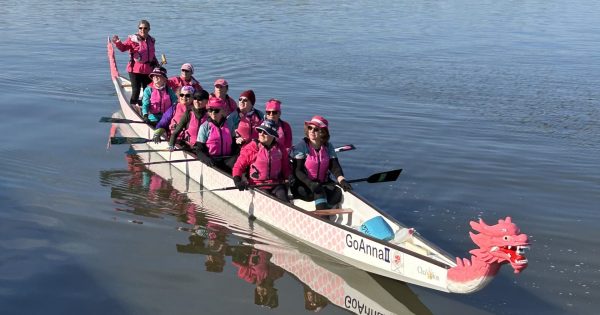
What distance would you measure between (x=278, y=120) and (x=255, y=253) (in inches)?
98.7

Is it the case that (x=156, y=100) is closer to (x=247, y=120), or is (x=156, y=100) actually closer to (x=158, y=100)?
(x=158, y=100)

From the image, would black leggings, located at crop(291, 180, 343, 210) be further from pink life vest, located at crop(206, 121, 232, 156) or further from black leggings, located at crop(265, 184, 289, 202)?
pink life vest, located at crop(206, 121, 232, 156)

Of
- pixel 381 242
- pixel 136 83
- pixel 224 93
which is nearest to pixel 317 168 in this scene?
pixel 381 242

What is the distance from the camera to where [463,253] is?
9.96 meters

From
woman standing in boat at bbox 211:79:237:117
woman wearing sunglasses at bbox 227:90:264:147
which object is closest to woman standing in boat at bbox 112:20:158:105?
woman standing in boat at bbox 211:79:237:117

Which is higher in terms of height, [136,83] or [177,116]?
[177,116]

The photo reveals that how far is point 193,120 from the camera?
12430 mm

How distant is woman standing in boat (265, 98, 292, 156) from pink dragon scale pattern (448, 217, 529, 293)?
396 cm

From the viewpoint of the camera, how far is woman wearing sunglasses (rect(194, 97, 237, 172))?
11.8 m

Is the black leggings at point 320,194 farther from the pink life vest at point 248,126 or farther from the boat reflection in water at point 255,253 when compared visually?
the pink life vest at point 248,126

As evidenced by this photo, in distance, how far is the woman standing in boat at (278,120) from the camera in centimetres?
1102

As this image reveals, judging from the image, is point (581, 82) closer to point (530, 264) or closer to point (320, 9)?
point (530, 264)

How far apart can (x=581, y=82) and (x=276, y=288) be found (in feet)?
49.9

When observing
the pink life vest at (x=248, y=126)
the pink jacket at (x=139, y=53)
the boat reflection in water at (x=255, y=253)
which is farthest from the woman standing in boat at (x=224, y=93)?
the pink jacket at (x=139, y=53)
